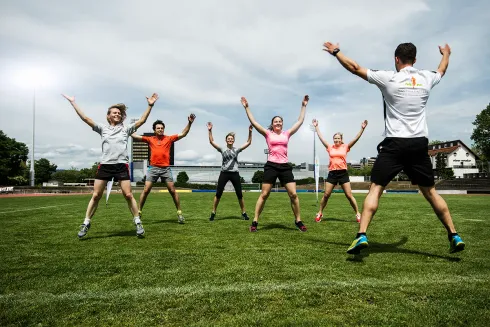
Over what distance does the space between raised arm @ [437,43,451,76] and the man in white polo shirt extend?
49 centimetres

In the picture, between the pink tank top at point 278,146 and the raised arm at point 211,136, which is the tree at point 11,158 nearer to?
the raised arm at point 211,136

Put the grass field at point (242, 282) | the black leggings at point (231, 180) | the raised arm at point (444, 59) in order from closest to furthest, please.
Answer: the grass field at point (242, 282), the raised arm at point (444, 59), the black leggings at point (231, 180)

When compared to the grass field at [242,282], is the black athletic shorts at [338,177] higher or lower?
higher

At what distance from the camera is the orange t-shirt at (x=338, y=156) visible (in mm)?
8602

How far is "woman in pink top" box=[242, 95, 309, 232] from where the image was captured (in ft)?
21.7

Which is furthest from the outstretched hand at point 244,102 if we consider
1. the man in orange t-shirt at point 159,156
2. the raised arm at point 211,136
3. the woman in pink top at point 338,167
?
the woman in pink top at point 338,167

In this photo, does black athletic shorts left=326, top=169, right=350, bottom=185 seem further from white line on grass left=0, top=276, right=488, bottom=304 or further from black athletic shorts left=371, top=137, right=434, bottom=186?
white line on grass left=0, top=276, right=488, bottom=304

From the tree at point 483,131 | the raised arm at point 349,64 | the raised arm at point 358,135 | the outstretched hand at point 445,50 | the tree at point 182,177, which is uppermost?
the tree at point 483,131

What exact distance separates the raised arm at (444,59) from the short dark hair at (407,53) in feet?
2.18

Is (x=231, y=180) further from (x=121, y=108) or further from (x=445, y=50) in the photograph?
(x=445, y=50)

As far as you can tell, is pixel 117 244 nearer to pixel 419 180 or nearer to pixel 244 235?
pixel 244 235

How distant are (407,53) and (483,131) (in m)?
78.9

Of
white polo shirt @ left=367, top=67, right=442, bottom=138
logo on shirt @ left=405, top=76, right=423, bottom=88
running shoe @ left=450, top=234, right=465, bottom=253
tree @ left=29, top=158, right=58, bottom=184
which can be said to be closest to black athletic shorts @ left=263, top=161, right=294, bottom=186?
white polo shirt @ left=367, top=67, right=442, bottom=138

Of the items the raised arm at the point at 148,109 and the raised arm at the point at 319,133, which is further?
the raised arm at the point at 319,133
